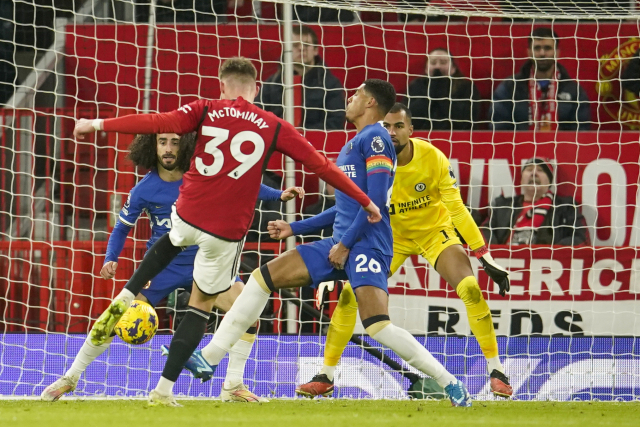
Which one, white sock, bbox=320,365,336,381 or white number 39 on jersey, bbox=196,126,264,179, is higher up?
white number 39 on jersey, bbox=196,126,264,179

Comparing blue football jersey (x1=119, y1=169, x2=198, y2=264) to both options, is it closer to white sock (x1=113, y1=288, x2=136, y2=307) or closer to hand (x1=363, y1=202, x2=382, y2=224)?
white sock (x1=113, y1=288, x2=136, y2=307)

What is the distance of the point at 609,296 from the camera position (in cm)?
746

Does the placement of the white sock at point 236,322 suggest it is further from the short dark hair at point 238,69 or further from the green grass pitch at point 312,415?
the short dark hair at point 238,69

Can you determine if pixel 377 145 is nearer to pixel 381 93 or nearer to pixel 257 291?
pixel 381 93

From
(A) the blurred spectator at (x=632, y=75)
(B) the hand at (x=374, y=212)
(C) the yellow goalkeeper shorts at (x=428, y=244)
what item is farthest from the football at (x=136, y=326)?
(A) the blurred spectator at (x=632, y=75)

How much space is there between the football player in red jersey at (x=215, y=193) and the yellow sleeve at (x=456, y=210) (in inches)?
58.1

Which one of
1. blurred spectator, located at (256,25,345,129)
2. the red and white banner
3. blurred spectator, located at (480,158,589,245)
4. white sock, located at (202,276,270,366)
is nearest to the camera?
white sock, located at (202,276,270,366)

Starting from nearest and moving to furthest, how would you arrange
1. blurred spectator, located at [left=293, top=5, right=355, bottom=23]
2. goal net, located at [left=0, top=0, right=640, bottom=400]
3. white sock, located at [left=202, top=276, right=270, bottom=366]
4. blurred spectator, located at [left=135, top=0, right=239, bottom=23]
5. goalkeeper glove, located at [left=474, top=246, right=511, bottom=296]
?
white sock, located at [left=202, top=276, right=270, bottom=366], goalkeeper glove, located at [left=474, top=246, right=511, bottom=296], goal net, located at [left=0, top=0, right=640, bottom=400], blurred spectator, located at [left=135, top=0, right=239, bottom=23], blurred spectator, located at [left=293, top=5, right=355, bottom=23]

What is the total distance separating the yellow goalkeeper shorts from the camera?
19.5 ft

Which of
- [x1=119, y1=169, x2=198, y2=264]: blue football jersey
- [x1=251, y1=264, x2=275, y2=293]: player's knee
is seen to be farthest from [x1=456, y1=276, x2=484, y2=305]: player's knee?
[x1=119, y1=169, x2=198, y2=264]: blue football jersey

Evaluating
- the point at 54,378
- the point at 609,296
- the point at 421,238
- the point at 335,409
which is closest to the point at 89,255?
the point at 54,378

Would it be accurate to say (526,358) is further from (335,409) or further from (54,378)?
(54,378)

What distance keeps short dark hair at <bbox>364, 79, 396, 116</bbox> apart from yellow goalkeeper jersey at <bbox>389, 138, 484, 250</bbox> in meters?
0.91

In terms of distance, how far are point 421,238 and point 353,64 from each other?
3.23 meters
